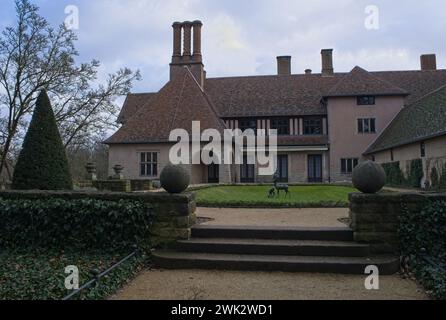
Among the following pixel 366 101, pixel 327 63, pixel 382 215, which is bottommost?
pixel 382 215

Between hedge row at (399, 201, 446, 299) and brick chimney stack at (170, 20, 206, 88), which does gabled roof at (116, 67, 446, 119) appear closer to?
brick chimney stack at (170, 20, 206, 88)

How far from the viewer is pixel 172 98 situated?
87.3 ft

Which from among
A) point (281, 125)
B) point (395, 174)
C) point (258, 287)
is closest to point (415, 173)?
point (395, 174)

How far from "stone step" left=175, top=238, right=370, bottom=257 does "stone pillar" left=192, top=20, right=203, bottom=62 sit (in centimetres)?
2570

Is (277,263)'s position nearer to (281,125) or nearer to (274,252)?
(274,252)

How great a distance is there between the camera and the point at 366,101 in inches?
1090

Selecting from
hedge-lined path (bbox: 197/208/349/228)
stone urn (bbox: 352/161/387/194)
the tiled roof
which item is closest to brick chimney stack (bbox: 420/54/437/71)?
the tiled roof

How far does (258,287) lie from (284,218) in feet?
13.1

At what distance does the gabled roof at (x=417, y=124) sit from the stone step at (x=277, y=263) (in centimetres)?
1255

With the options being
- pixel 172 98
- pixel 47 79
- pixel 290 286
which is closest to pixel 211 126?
pixel 172 98

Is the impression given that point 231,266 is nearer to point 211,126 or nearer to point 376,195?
point 376,195

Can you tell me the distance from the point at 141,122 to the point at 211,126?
5.18 m

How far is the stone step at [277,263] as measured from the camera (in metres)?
5.51

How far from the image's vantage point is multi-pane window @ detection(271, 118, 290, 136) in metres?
29.2
